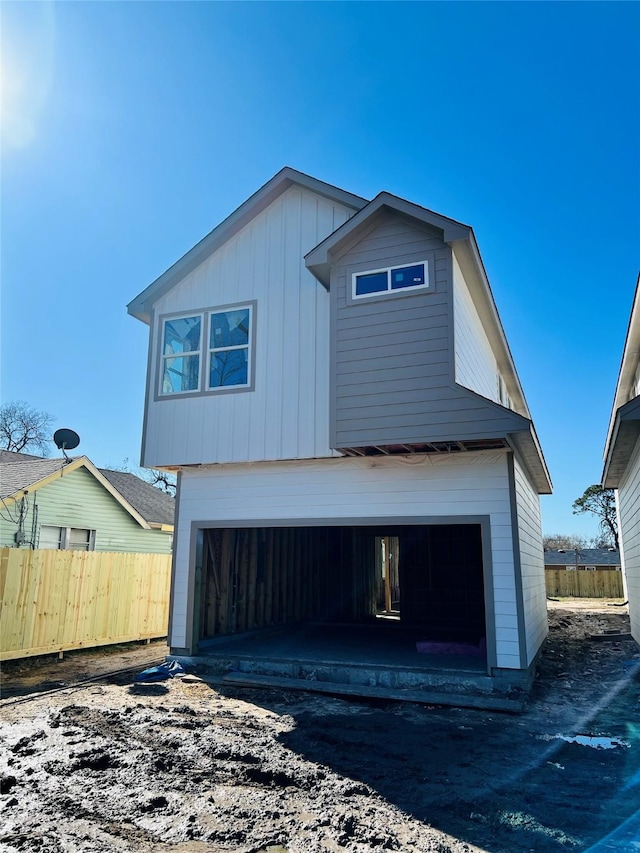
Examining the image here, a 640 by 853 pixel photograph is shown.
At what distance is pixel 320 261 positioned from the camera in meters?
8.91

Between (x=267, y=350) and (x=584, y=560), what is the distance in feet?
134

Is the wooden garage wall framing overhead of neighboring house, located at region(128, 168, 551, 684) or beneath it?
beneath

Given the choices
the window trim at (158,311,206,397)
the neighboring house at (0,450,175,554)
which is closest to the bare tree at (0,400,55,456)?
the neighboring house at (0,450,175,554)

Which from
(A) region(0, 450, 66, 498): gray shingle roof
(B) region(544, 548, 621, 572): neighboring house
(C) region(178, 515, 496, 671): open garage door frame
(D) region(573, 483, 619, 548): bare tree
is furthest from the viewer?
(D) region(573, 483, 619, 548): bare tree

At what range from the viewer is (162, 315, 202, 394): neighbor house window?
410 inches

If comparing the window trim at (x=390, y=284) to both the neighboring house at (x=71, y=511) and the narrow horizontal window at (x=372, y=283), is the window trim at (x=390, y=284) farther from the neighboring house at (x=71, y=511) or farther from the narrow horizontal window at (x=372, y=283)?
the neighboring house at (x=71, y=511)

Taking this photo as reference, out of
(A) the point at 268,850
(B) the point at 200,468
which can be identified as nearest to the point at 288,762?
(A) the point at 268,850

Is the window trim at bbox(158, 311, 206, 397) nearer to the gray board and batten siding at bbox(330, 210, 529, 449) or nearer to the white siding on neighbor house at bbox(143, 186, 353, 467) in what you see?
the white siding on neighbor house at bbox(143, 186, 353, 467)

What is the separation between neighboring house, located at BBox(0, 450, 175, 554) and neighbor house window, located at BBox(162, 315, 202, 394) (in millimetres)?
6834

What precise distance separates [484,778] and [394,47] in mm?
10218

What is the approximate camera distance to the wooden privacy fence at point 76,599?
10.1 m

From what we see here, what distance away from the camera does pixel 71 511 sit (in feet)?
54.5

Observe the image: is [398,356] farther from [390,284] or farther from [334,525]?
[334,525]

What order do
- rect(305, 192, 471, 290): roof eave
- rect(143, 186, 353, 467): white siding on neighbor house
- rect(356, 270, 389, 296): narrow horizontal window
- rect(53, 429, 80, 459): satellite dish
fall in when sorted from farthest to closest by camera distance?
rect(53, 429, 80, 459): satellite dish, rect(143, 186, 353, 467): white siding on neighbor house, rect(356, 270, 389, 296): narrow horizontal window, rect(305, 192, 471, 290): roof eave
